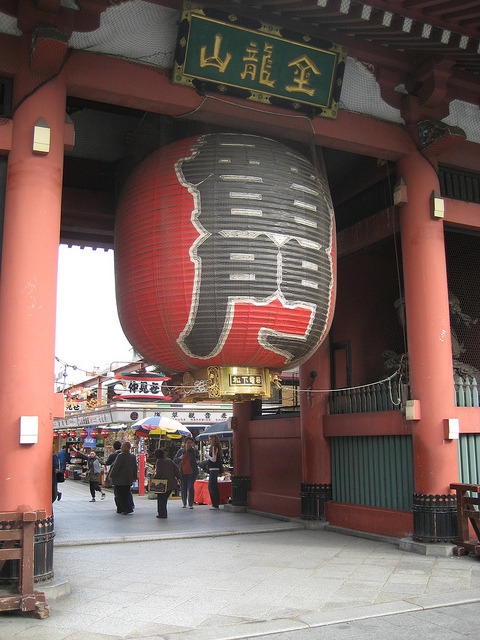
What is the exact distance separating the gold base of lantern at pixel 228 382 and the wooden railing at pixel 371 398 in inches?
86.6

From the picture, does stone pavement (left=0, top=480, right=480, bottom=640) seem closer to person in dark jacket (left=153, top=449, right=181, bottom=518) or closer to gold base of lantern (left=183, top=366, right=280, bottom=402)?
person in dark jacket (left=153, top=449, right=181, bottom=518)

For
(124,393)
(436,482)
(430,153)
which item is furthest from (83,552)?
(124,393)

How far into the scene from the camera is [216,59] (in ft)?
24.1

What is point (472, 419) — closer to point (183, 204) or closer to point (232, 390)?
point (232, 390)

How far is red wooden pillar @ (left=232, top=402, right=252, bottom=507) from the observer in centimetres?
1317

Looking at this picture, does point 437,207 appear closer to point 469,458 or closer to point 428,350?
point 428,350

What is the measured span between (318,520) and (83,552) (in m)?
4.10

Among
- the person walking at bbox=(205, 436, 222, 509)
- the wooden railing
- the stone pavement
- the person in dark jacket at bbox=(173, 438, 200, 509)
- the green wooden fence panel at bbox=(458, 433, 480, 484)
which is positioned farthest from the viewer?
the person in dark jacket at bbox=(173, 438, 200, 509)

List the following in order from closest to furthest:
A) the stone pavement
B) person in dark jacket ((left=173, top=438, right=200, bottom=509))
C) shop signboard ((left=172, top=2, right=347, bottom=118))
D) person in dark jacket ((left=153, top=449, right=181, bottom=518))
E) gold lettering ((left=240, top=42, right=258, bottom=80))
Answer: the stone pavement
shop signboard ((left=172, top=2, right=347, bottom=118))
gold lettering ((left=240, top=42, right=258, bottom=80))
person in dark jacket ((left=153, top=449, right=181, bottom=518))
person in dark jacket ((left=173, top=438, right=200, bottom=509))

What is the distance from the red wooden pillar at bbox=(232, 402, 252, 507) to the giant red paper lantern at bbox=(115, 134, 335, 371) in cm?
603

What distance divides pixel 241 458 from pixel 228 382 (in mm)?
6578

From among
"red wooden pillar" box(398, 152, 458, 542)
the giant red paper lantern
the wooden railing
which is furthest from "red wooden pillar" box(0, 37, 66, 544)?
"red wooden pillar" box(398, 152, 458, 542)

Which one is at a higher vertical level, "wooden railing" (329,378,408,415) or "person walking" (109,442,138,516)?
"wooden railing" (329,378,408,415)

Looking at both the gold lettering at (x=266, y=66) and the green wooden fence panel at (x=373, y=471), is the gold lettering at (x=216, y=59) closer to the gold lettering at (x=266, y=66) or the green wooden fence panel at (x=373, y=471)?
the gold lettering at (x=266, y=66)
